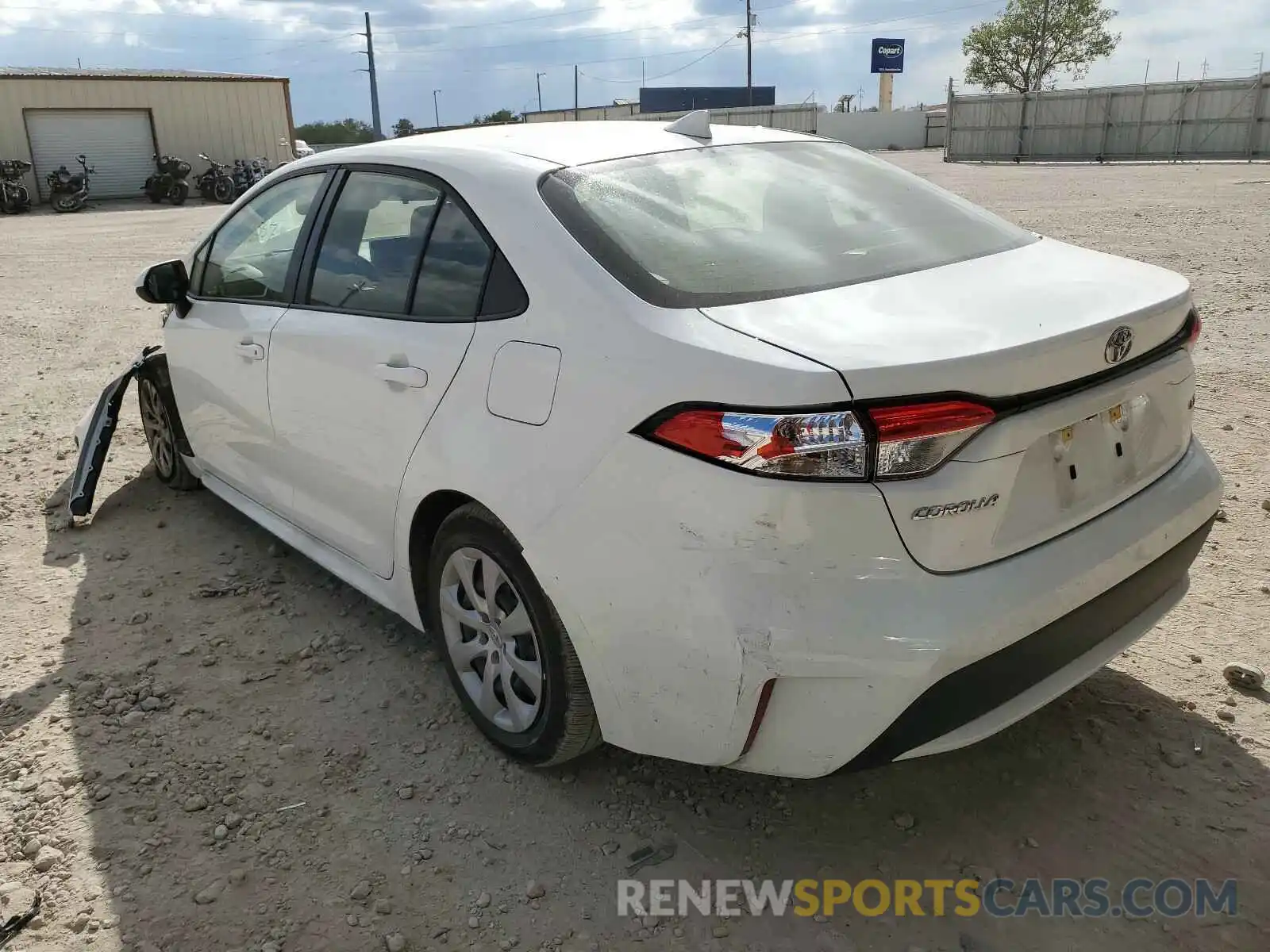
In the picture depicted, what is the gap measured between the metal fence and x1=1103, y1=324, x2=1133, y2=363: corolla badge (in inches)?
1390

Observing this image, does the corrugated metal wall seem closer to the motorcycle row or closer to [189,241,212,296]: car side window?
the motorcycle row

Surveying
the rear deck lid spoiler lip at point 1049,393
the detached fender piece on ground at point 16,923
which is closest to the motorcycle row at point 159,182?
the detached fender piece on ground at point 16,923

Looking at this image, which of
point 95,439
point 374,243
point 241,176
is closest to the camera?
point 374,243

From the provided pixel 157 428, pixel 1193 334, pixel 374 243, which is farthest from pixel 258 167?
pixel 1193 334

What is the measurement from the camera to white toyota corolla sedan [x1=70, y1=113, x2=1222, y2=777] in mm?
1889

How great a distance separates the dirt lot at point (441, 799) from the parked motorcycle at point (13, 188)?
26.8 m

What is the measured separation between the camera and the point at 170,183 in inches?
1104

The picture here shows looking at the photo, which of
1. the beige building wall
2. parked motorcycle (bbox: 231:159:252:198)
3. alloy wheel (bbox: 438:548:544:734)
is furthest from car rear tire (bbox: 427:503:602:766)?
the beige building wall

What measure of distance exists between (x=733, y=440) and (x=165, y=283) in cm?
317

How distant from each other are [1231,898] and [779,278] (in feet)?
5.66

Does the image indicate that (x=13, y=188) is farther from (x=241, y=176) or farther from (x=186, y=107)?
(x=186, y=107)

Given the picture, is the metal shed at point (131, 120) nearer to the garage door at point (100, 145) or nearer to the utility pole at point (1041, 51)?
the garage door at point (100, 145)

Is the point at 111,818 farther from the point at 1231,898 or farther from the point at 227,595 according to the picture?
the point at 1231,898

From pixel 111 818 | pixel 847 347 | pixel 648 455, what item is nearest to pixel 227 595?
pixel 111 818
